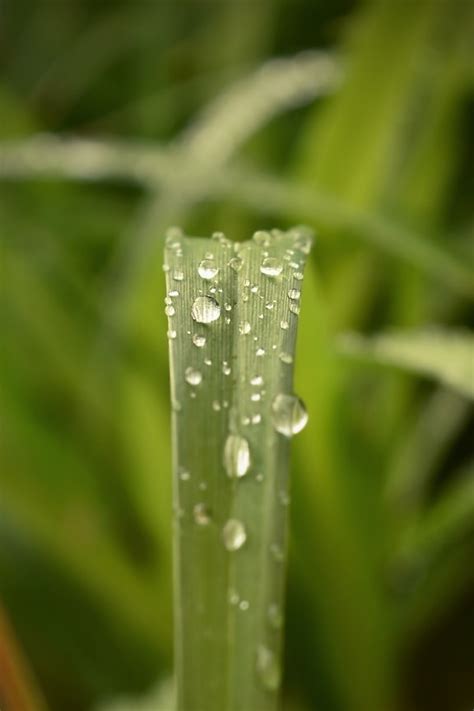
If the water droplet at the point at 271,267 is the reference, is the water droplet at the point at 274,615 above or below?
below

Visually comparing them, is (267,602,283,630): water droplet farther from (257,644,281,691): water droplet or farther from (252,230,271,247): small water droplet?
(252,230,271,247): small water droplet

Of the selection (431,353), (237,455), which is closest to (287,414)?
(237,455)

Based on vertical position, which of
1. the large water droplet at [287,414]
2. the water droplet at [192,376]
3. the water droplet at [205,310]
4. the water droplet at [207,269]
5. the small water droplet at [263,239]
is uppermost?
the small water droplet at [263,239]

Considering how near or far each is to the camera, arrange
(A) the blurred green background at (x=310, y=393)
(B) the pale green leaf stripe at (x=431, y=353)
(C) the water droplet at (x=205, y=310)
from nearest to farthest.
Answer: (C) the water droplet at (x=205, y=310), (B) the pale green leaf stripe at (x=431, y=353), (A) the blurred green background at (x=310, y=393)

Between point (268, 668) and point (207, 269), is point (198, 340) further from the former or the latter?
point (268, 668)

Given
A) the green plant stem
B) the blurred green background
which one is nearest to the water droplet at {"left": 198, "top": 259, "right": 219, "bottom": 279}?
the green plant stem

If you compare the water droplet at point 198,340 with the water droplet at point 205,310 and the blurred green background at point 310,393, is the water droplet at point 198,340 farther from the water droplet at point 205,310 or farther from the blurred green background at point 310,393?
the blurred green background at point 310,393

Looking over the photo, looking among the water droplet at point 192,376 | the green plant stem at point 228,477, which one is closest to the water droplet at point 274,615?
the green plant stem at point 228,477
